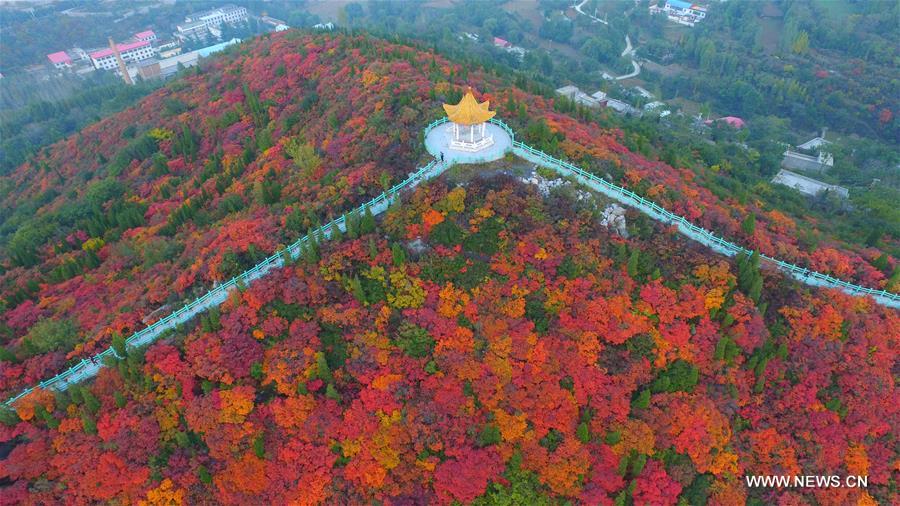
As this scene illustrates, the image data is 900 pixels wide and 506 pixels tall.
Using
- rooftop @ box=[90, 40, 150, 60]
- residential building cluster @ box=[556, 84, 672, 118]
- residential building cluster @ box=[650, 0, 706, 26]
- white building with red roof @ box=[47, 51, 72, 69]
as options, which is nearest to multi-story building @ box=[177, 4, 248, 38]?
rooftop @ box=[90, 40, 150, 60]

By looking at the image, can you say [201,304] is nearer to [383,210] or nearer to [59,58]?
[383,210]

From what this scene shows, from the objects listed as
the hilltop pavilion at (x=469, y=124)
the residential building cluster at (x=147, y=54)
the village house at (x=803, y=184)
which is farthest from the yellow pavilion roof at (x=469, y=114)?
the residential building cluster at (x=147, y=54)

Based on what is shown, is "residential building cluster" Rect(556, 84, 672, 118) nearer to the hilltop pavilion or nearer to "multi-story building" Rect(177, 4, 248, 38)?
the hilltop pavilion

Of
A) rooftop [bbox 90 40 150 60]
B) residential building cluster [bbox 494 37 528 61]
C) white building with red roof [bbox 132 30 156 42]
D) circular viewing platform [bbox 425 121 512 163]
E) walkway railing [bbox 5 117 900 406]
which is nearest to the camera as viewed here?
walkway railing [bbox 5 117 900 406]

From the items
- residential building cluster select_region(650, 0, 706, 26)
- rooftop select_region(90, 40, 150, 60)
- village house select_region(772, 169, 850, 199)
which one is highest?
rooftop select_region(90, 40, 150, 60)

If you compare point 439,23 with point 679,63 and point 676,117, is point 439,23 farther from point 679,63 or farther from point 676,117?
point 676,117

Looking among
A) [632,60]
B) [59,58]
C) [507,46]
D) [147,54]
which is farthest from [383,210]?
[59,58]

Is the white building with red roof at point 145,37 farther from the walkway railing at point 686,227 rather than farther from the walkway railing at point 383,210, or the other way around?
the walkway railing at point 686,227
